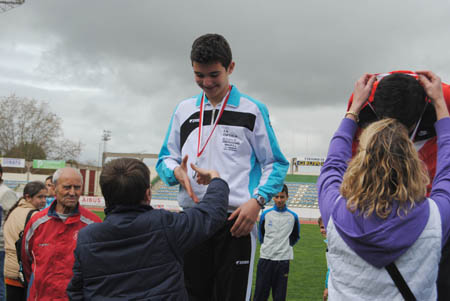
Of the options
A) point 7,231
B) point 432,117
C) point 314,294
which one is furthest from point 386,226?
point 314,294

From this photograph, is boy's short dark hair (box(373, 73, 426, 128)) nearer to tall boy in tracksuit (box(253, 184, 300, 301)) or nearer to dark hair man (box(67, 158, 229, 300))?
dark hair man (box(67, 158, 229, 300))

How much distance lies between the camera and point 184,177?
7.86 feet

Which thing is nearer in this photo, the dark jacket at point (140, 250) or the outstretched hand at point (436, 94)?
the outstretched hand at point (436, 94)

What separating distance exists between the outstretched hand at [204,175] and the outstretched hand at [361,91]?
2.61 feet

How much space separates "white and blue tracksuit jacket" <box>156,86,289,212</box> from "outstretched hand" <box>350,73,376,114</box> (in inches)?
27.0

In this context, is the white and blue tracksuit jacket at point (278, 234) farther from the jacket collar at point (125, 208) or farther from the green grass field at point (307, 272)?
the jacket collar at point (125, 208)

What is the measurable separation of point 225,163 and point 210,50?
64cm

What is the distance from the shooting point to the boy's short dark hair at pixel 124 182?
223cm

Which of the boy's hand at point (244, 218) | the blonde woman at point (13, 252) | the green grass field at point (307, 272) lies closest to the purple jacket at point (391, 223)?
the boy's hand at point (244, 218)

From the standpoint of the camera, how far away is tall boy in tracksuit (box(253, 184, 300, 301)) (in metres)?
7.11

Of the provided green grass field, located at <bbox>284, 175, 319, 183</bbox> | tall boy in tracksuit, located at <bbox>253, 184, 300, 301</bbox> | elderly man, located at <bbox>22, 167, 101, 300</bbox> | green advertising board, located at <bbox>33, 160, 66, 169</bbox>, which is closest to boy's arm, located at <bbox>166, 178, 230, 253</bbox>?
elderly man, located at <bbox>22, 167, 101, 300</bbox>

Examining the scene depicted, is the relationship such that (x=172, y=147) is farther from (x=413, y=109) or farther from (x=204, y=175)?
(x=413, y=109)

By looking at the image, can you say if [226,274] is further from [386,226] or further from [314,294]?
[314,294]

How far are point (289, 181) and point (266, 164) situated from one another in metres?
43.9
